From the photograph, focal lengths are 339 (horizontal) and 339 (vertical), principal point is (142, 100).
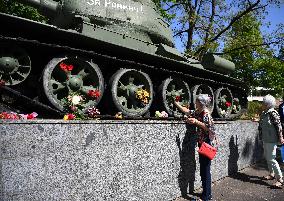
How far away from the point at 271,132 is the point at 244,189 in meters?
1.34

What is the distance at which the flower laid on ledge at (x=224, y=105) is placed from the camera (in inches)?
380

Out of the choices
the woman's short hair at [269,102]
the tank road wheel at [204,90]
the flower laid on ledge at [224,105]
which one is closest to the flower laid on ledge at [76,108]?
the woman's short hair at [269,102]

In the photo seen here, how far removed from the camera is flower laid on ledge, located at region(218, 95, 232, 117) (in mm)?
9643

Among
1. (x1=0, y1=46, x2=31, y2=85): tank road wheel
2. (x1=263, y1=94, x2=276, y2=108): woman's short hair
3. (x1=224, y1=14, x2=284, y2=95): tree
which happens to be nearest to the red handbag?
(x1=263, y1=94, x2=276, y2=108): woman's short hair

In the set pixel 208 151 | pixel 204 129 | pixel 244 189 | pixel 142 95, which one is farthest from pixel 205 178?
pixel 142 95

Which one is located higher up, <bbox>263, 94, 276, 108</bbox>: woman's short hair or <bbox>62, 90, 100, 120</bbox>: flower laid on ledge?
<bbox>263, 94, 276, 108</bbox>: woman's short hair

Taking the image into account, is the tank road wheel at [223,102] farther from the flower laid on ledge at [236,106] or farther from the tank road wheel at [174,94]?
the tank road wheel at [174,94]

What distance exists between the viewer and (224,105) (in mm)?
9891

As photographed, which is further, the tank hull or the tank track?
the tank hull

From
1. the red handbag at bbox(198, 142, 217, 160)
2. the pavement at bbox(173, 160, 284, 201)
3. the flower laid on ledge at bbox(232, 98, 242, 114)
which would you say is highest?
the flower laid on ledge at bbox(232, 98, 242, 114)

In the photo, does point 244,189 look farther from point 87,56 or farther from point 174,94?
point 87,56

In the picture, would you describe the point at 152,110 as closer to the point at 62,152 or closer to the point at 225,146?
the point at 225,146

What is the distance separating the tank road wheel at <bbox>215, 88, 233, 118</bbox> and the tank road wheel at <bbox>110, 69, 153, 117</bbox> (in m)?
2.95

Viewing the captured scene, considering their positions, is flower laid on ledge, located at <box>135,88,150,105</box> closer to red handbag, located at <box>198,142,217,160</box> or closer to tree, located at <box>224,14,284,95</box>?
red handbag, located at <box>198,142,217,160</box>
